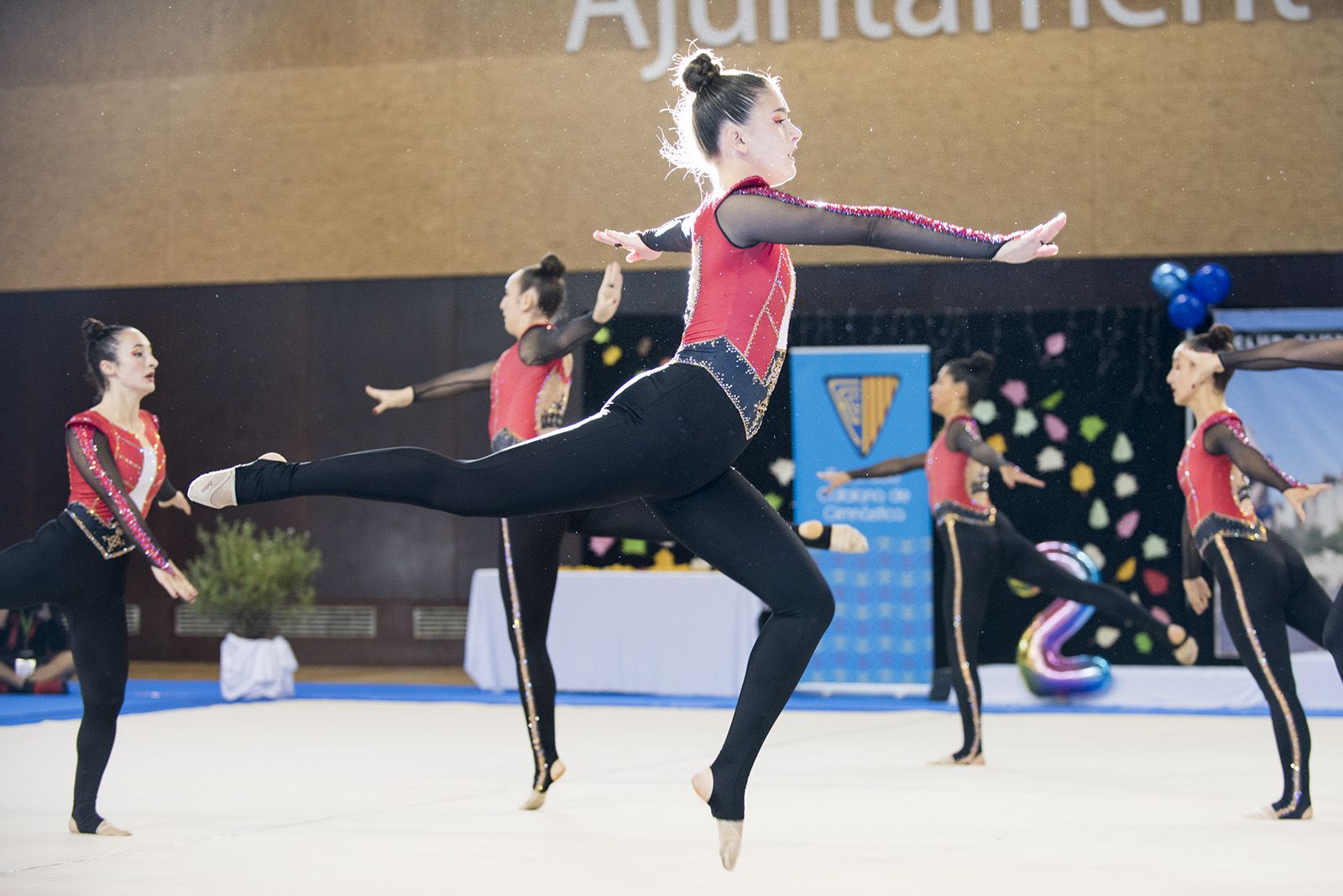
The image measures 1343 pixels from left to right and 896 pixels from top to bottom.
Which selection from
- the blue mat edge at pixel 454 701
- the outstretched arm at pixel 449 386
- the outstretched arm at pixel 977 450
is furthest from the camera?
the blue mat edge at pixel 454 701

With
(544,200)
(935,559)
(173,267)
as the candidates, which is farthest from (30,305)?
(935,559)

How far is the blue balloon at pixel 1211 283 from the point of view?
27.3 ft

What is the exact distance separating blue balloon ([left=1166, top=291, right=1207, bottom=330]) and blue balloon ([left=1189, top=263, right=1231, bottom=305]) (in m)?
0.04

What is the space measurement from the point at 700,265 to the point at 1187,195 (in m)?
6.87

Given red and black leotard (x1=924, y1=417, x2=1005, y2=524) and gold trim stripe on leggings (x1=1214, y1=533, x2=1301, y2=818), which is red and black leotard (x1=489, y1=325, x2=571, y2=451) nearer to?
red and black leotard (x1=924, y1=417, x2=1005, y2=524)

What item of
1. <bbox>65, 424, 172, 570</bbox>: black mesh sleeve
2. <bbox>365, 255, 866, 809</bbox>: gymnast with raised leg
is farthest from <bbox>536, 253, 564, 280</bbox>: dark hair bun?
<bbox>65, 424, 172, 570</bbox>: black mesh sleeve

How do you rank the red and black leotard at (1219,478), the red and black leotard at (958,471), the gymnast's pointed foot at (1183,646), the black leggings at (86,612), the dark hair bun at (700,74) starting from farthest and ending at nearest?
the gymnast's pointed foot at (1183,646), the red and black leotard at (958,471), the red and black leotard at (1219,478), the black leggings at (86,612), the dark hair bun at (700,74)

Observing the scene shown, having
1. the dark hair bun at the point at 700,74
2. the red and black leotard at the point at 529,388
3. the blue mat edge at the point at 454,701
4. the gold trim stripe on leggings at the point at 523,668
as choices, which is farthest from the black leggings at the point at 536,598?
the blue mat edge at the point at 454,701

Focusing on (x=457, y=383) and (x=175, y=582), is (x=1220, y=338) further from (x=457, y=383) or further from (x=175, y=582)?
(x=175, y=582)

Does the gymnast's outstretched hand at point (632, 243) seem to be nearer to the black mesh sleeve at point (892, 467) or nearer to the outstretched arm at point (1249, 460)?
the outstretched arm at point (1249, 460)

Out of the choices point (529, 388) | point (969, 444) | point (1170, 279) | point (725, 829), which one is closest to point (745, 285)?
point (725, 829)

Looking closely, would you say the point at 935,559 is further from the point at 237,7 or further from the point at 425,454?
the point at 425,454

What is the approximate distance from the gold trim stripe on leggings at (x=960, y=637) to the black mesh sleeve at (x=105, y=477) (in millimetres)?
2970

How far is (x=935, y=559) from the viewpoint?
30.6ft
